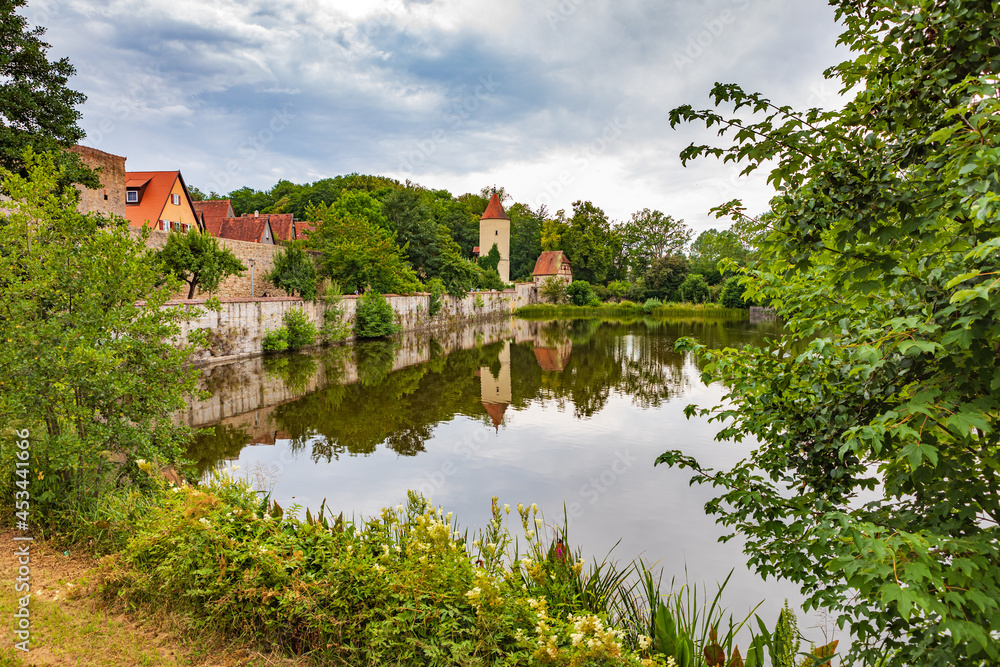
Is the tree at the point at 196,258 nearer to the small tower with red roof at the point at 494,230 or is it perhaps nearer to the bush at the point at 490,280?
the bush at the point at 490,280

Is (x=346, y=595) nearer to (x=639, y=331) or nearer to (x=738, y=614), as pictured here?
(x=738, y=614)

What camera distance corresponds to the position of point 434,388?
15500mm

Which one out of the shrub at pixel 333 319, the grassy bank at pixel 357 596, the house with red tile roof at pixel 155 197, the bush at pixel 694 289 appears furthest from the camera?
the bush at pixel 694 289

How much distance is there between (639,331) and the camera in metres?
33.7

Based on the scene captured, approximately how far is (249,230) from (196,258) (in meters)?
20.4

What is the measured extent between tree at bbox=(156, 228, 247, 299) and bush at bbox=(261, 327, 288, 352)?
2866 mm

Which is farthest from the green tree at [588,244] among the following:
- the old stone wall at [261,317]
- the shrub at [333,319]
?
the shrub at [333,319]

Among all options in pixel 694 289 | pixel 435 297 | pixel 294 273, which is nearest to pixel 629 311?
pixel 694 289

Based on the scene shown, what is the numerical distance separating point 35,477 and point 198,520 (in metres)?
2.69

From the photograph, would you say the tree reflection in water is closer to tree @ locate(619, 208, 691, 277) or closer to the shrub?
the shrub

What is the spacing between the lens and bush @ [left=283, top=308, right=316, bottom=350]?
22203mm

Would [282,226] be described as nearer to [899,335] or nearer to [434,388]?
[434,388]

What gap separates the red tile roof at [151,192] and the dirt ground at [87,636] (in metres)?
32.5

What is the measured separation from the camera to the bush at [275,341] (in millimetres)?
20922
